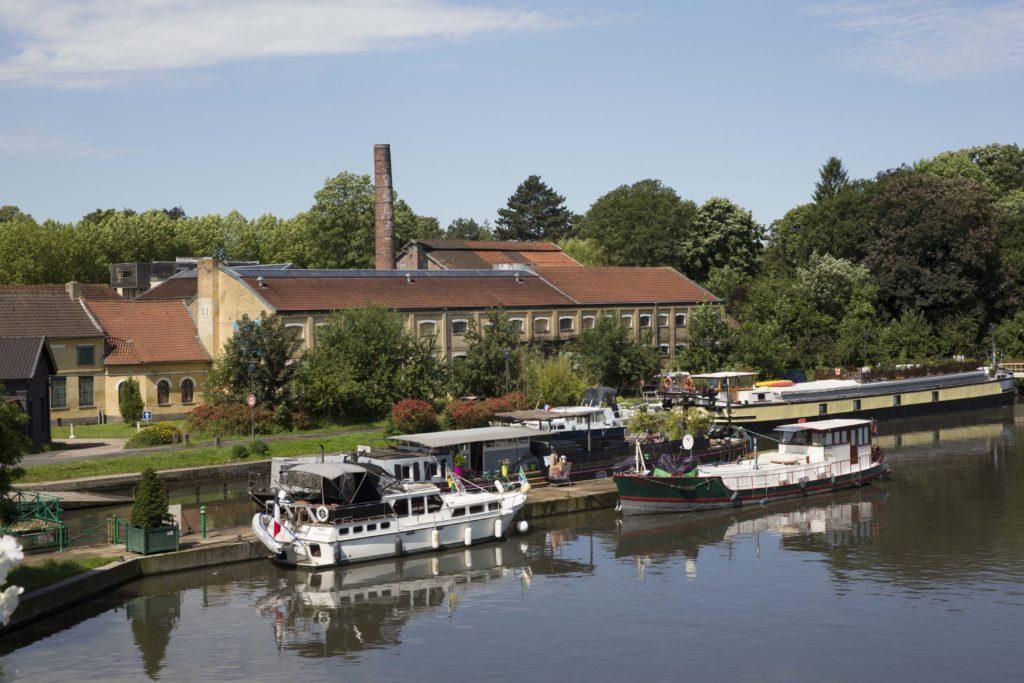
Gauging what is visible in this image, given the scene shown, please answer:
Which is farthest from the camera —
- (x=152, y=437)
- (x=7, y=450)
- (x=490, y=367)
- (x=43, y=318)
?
(x=43, y=318)

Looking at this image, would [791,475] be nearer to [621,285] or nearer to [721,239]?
[621,285]

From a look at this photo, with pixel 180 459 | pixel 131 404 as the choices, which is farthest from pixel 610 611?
pixel 131 404

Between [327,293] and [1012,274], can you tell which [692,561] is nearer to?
[327,293]

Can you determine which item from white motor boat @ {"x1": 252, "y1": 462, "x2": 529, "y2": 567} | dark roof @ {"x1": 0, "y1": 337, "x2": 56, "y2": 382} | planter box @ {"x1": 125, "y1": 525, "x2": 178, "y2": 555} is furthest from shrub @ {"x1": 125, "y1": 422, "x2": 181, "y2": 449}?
planter box @ {"x1": 125, "y1": 525, "x2": 178, "y2": 555}

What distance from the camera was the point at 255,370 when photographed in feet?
189

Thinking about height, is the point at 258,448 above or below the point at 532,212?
below

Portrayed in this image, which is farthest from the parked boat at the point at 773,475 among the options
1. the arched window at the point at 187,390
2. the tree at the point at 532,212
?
the tree at the point at 532,212

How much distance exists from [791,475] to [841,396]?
2914 centimetres

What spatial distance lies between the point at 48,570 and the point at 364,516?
9966mm

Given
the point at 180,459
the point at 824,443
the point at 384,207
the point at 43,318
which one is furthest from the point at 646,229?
the point at 180,459

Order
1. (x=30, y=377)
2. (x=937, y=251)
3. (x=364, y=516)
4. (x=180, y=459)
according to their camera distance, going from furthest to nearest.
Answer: (x=937, y=251), (x=180, y=459), (x=30, y=377), (x=364, y=516)

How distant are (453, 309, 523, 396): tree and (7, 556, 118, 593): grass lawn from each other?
1264 inches

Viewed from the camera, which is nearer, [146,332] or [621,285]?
[146,332]

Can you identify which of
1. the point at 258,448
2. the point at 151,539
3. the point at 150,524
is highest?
the point at 258,448
